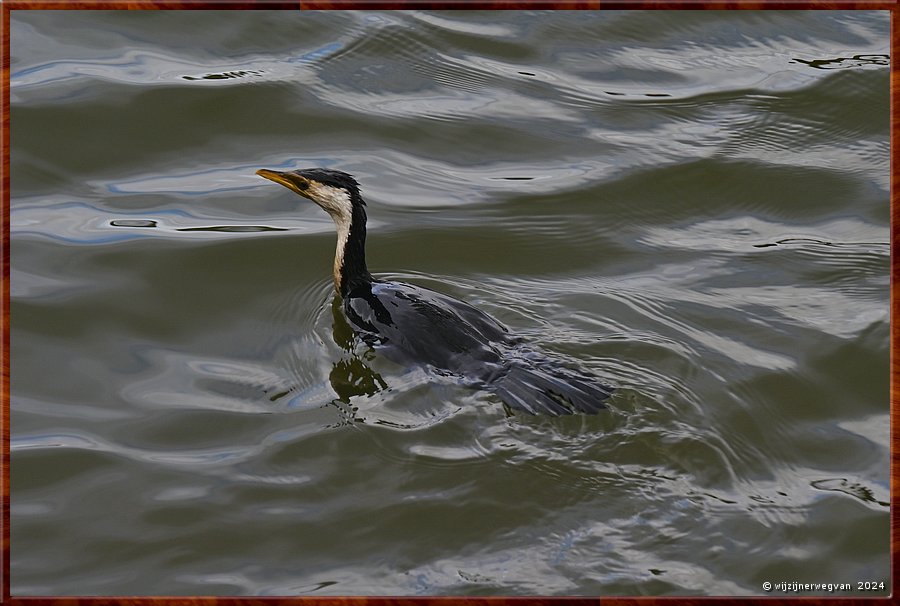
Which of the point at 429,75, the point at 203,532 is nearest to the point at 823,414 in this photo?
the point at 203,532

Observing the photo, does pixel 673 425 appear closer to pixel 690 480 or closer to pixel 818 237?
pixel 690 480

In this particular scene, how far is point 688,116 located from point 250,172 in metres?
3.26

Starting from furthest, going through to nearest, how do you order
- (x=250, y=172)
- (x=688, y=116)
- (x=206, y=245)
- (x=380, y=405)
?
(x=688, y=116) → (x=250, y=172) → (x=206, y=245) → (x=380, y=405)

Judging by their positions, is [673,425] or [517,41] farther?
[517,41]

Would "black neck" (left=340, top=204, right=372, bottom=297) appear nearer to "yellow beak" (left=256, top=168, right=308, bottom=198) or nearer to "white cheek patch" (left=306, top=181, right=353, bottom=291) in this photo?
"white cheek patch" (left=306, top=181, right=353, bottom=291)

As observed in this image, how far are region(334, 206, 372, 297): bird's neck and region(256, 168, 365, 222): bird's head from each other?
4 cm

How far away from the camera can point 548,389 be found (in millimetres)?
5629

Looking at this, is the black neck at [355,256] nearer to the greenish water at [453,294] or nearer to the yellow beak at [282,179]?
the greenish water at [453,294]

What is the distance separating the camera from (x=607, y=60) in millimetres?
9172

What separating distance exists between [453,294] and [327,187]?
3.17ft

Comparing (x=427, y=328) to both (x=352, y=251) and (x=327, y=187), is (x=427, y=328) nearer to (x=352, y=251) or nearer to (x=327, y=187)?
(x=352, y=251)

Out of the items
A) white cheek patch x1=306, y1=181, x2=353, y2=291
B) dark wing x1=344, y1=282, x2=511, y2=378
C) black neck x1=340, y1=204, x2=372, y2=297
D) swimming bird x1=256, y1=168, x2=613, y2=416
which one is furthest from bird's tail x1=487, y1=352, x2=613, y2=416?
white cheek patch x1=306, y1=181, x2=353, y2=291

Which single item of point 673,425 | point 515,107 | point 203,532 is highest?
point 515,107

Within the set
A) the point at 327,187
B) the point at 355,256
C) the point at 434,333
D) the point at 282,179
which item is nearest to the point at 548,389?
the point at 434,333
